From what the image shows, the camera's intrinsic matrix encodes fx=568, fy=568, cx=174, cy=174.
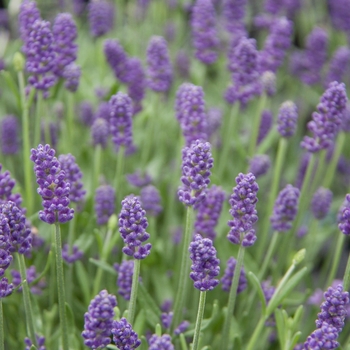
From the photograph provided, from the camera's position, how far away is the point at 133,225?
214 cm

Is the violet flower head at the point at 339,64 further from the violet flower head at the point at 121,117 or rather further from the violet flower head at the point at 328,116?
the violet flower head at the point at 121,117

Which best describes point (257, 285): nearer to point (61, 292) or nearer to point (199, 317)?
point (199, 317)

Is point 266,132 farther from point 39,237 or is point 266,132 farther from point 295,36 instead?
point 295,36

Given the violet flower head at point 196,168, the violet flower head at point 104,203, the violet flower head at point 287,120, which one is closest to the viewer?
the violet flower head at point 196,168

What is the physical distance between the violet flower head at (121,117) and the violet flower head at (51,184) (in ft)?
2.65

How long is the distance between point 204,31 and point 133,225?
2305mm

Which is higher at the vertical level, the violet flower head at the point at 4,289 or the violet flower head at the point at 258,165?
the violet flower head at the point at 258,165

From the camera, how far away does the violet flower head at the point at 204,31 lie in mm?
4043

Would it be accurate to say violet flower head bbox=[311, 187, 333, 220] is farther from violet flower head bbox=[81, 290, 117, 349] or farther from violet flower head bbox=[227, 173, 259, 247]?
violet flower head bbox=[81, 290, 117, 349]

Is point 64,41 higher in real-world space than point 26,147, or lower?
higher

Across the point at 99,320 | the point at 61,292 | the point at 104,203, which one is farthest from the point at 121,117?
the point at 99,320

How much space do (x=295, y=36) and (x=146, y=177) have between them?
4.66 m

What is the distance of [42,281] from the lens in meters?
3.29

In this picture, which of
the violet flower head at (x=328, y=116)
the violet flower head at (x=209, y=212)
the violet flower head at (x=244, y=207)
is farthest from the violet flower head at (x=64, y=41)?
the violet flower head at (x=244, y=207)
